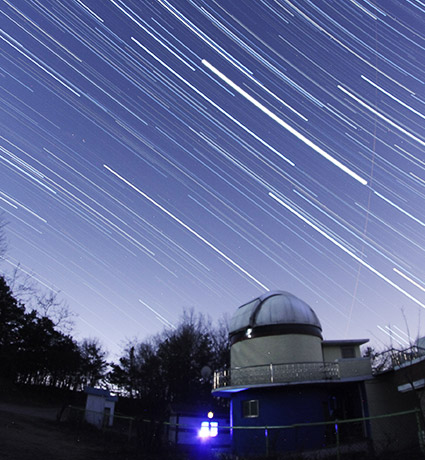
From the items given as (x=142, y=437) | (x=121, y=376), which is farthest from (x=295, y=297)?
(x=121, y=376)

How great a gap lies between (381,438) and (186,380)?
24857mm

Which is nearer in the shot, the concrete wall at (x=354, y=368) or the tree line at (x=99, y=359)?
the concrete wall at (x=354, y=368)

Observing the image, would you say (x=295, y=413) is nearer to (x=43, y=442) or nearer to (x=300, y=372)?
(x=300, y=372)

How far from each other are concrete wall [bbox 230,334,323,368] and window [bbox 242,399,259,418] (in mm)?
1697

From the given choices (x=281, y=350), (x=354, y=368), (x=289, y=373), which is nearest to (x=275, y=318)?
(x=281, y=350)

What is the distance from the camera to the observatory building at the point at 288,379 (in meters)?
16.6

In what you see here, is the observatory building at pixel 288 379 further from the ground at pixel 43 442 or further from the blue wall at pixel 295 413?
the ground at pixel 43 442

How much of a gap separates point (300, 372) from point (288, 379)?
2.13 feet

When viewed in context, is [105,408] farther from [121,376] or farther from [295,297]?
[121,376]

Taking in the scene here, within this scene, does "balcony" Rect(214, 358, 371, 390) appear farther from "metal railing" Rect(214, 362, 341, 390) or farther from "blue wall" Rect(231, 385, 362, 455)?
"blue wall" Rect(231, 385, 362, 455)

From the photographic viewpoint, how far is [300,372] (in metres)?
17.7

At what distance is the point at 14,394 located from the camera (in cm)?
3105

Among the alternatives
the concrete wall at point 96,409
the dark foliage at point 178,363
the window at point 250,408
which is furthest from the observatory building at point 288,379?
the dark foliage at point 178,363

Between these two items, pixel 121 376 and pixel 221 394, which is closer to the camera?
pixel 221 394
